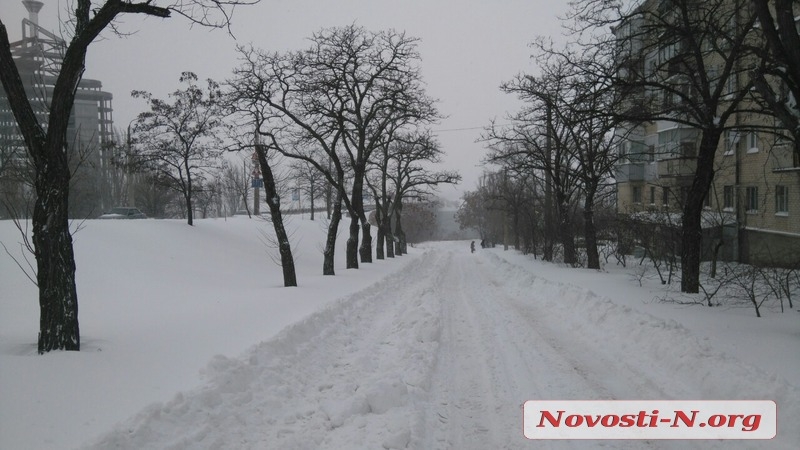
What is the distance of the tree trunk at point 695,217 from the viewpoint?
11219 millimetres

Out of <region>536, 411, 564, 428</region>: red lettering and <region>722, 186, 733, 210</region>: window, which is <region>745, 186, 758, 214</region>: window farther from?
<region>536, 411, 564, 428</region>: red lettering

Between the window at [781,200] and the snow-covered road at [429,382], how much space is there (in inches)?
764

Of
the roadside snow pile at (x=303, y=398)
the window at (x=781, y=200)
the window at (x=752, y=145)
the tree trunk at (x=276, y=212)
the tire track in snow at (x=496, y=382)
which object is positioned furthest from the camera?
the window at (x=752, y=145)

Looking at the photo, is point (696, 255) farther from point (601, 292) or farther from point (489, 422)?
Result: point (489, 422)

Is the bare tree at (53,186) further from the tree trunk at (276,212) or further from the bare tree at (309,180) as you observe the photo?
the bare tree at (309,180)

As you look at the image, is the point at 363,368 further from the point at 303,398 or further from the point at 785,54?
the point at 785,54

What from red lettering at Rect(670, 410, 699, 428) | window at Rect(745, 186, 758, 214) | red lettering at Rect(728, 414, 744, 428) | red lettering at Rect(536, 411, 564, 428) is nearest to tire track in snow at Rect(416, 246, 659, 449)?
red lettering at Rect(536, 411, 564, 428)

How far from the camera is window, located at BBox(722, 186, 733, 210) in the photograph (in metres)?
27.7

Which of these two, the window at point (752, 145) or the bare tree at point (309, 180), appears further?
the bare tree at point (309, 180)

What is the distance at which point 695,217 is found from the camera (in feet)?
37.7

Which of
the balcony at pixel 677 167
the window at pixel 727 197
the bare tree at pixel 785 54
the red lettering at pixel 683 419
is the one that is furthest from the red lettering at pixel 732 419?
the window at pixel 727 197

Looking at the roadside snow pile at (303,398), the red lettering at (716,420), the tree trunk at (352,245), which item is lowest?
the red lettering at (716,420)

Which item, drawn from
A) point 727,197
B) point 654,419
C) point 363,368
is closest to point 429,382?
point 363,368

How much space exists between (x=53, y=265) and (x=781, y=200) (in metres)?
29.1
